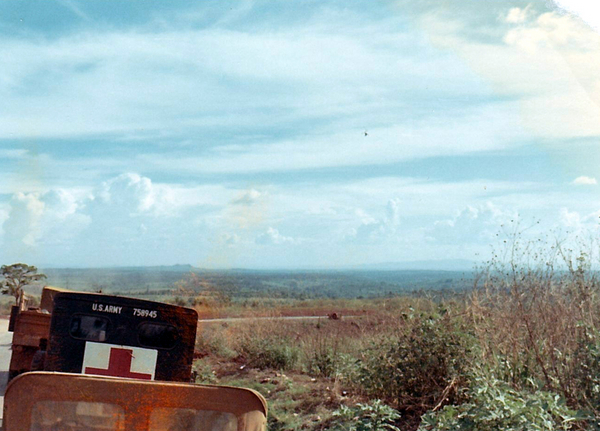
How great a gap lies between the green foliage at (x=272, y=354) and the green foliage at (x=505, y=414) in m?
6.10

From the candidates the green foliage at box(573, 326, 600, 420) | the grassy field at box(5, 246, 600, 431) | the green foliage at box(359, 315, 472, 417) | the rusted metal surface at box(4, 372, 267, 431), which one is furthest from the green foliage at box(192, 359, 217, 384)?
the rusted metal surface at box(4, 372, 267, 431)

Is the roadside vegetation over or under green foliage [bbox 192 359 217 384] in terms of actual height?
over

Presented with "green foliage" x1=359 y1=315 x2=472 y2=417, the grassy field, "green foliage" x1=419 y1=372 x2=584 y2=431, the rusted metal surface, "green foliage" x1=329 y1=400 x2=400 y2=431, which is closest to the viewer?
the rusted metal surface

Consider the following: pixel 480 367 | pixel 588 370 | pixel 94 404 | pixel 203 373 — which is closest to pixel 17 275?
pixel 203 373

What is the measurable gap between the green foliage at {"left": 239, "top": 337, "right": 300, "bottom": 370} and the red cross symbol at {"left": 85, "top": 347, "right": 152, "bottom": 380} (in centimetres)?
534

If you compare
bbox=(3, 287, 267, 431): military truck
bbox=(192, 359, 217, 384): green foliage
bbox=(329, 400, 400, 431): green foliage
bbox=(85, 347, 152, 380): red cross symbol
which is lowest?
bbox=(192, 359, 217, 384): green foliage

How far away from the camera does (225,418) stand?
11.3ft

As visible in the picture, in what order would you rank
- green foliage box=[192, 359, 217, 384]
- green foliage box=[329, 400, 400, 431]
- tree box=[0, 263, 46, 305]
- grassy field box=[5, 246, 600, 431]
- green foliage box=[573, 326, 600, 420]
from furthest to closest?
tree box=[0, 263, 46, 305] → green foliage box=[192, 359, 217, 384] → green foliage box=[329, 400, 400, 431] → green foliage box=[573, 326, 600, 420] → grassy field box=[5, 246, 600, 431]

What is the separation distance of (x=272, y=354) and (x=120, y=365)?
5636 millimetres

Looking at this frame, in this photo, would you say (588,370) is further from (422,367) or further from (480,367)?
(422,367)

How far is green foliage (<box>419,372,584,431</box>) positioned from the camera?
213 inches

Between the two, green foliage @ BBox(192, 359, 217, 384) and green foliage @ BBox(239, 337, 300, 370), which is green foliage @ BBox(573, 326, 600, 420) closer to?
green foliage @ BBox(192, 359, 217, 384)

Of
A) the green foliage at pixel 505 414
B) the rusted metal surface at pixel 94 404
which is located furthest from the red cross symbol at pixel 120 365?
the rusted metal surface at pixel 94 404

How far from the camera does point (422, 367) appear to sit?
7621 millimetres
